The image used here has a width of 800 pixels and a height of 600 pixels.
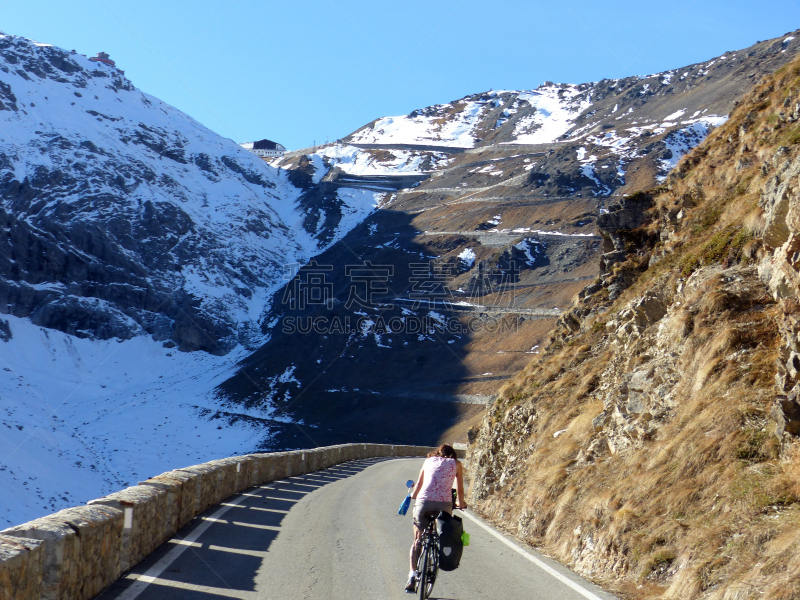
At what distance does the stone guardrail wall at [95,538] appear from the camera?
497 cm

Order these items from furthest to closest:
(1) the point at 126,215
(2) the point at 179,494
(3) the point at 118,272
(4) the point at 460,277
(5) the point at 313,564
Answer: (1) the point at 126,215
(3) the point at 118,272
(4) the point at 460,277
(2) the point at 179,494
(5) the point at 313,564

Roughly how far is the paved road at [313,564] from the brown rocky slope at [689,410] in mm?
911

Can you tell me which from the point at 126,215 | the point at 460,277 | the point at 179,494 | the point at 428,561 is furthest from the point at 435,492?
the point at 126,215

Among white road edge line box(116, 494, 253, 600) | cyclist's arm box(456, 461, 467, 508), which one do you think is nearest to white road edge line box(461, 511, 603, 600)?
cyclist's arm box(456, 461, 467, 508)

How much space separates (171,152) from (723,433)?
492 feet

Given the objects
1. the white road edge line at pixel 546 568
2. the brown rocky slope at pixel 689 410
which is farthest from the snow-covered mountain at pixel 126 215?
the white road edge line at pixel 546 568

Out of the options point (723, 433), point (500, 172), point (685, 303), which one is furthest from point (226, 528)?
point (500, 172)

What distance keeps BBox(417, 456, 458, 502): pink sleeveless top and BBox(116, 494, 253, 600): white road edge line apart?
2.87 m

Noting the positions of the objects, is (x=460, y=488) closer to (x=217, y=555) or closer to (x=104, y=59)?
(x=217, y=555)

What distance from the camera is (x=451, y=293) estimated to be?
7950 cm

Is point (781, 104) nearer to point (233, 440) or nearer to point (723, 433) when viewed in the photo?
point (723, 433)

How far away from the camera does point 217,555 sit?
8211mm

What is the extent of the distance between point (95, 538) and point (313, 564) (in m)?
2.76

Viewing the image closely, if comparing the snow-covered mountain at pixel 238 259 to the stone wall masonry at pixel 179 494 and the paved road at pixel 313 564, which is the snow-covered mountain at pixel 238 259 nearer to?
the stone wall masonry at pixel 179 494
